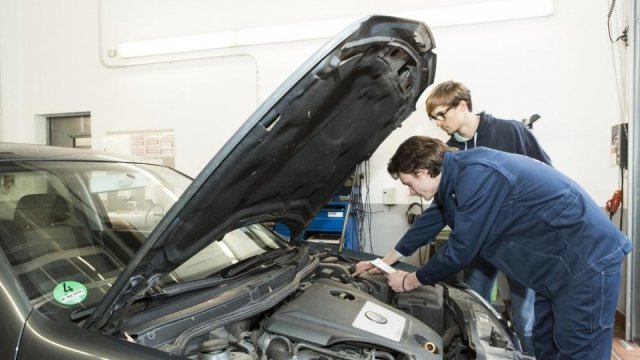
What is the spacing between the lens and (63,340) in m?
0.87

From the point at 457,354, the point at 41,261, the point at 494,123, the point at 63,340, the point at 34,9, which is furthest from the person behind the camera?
the point at 34,9

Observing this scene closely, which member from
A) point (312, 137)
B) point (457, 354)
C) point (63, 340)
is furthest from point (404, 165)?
point (63, 340)

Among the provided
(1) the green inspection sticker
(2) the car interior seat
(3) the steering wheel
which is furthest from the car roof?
(1) the green inspection sticker

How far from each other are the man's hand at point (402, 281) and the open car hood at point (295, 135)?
604 millimetres

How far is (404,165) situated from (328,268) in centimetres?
62

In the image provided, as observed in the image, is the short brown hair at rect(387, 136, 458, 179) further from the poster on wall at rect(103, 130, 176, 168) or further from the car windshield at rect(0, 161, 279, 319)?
the poster on wall at rect(103, 130, 176, 168)

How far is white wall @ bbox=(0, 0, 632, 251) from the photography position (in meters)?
3.06

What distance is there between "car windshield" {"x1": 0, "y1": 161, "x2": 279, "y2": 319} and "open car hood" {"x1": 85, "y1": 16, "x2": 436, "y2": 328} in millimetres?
227

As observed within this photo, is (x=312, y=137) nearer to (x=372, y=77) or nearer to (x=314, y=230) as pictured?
(x=372, y=77)

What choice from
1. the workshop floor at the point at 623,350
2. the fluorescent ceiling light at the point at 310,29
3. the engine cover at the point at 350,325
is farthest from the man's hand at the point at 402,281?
the fluorescent ceiling light at the point at 310,29

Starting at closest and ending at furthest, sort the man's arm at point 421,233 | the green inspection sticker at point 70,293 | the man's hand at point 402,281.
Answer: the green inspection sticker at point 70,293
the man's hand at point 402,281
the man's arm at point 421,233

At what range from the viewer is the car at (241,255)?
907mm

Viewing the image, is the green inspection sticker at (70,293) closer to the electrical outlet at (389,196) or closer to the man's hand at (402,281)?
the man's hand at (402,281)

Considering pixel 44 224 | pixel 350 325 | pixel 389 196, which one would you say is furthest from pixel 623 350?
pixel 44 224
